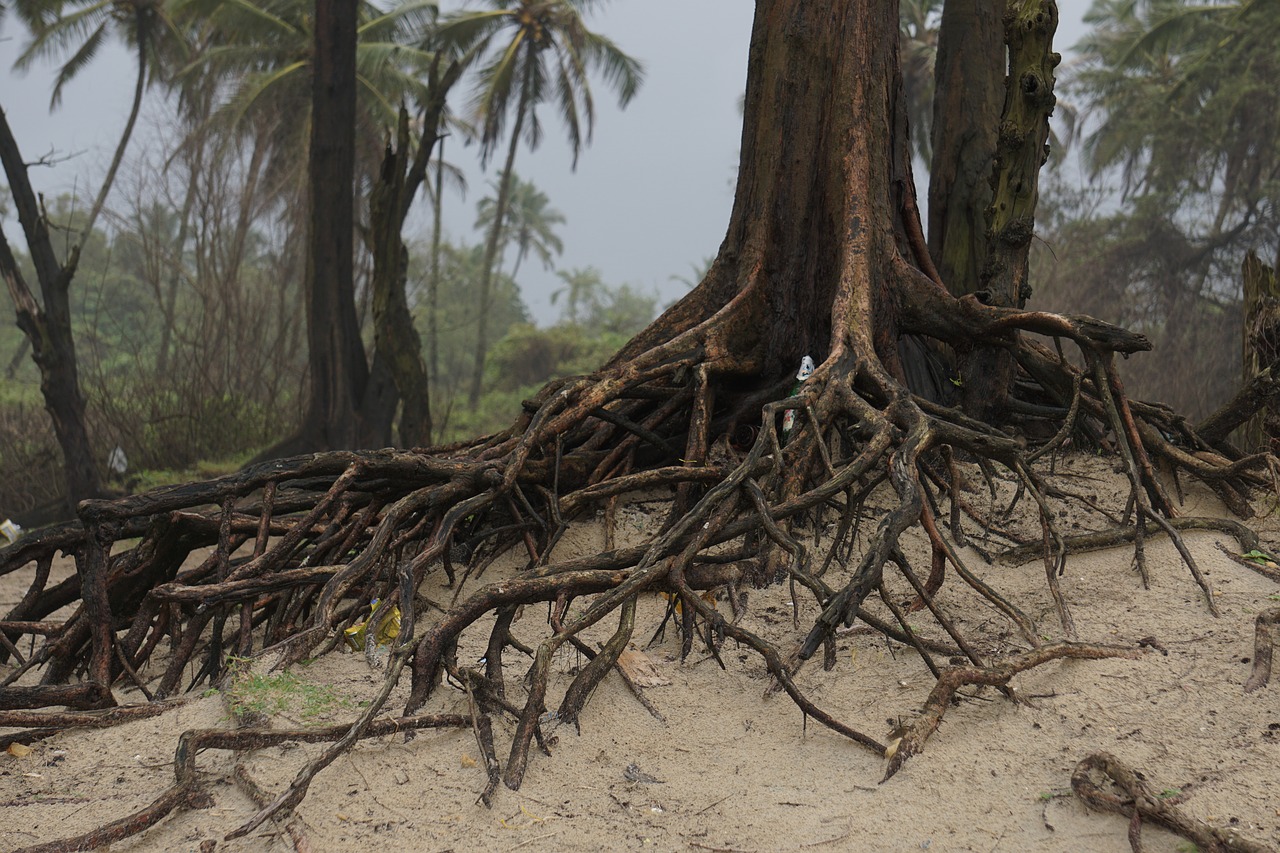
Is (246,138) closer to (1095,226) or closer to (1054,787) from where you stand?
(1095,226)

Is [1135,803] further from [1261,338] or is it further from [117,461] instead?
[117,461]

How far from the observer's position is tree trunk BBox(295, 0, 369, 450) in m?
10.1

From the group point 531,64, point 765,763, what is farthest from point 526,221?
point 765,763

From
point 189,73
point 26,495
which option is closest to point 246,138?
point 189,73

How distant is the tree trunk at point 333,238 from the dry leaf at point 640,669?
7.28 metres

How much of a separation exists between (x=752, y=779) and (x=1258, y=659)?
158 centimetres

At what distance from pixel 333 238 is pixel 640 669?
813 centimetres

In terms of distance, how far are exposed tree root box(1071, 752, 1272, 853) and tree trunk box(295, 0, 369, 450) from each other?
8.59m

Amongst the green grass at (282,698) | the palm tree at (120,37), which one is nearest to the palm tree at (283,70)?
the palm tree at (120,37)

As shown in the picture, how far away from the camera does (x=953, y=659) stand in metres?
3.06

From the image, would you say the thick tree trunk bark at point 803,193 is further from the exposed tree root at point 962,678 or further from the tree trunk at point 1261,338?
the tree trunk at point 1261,338

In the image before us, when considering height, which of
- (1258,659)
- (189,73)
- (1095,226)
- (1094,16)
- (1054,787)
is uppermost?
(1094,16)

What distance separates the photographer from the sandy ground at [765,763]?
2418 mm

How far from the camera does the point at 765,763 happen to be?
275 centimetres
